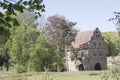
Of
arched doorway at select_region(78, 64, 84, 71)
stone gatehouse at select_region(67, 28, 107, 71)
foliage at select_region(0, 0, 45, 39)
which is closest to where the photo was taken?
foliage at select_region(0, 0, 45, 39)

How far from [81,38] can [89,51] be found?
374 cm

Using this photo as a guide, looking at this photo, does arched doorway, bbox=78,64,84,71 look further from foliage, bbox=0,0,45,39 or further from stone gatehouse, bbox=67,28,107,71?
foliage, bbox=0,0,45,39

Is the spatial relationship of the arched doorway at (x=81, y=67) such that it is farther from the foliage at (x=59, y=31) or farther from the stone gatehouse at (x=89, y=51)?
the foliage at (x=59, y=31)

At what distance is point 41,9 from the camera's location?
15.8ft

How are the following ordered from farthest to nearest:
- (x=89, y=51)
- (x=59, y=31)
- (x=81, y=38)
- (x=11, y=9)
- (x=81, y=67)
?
1. (x=81, y=67)
2. (x=81, y=38)
3. (x=89, y=51)
4. (x=59, y=31)
5. (x=11, y=9)

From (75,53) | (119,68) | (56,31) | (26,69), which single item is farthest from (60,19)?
(119,68)

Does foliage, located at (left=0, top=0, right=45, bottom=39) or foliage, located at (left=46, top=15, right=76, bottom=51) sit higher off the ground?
foliage, located at (left=46, top=15, right=76, bottom=51)

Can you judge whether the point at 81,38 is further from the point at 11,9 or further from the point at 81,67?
the point at 11,9

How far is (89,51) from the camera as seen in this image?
284ft

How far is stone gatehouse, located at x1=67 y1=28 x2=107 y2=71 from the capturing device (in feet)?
282

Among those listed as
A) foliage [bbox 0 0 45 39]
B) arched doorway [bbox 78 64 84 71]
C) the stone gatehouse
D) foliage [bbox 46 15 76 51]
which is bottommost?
foliage [bbox 0 0 45 39]

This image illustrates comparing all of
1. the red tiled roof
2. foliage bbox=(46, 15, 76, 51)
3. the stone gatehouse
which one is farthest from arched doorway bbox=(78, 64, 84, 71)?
foliage bbox=(46, 15, 76, 51)

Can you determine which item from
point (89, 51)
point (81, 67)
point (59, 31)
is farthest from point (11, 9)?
point (81, 67)

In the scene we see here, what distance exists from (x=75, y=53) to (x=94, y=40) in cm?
555
